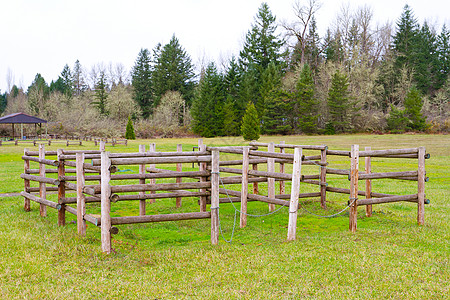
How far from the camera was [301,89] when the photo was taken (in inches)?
2248

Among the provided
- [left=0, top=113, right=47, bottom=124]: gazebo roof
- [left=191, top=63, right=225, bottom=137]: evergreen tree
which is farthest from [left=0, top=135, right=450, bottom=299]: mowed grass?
[left=191, top=63, right=225, bottom=137]: evergreen tree

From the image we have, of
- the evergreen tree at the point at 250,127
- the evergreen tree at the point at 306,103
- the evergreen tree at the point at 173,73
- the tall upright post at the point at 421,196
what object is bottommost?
the tall upright post at the point at 421,196

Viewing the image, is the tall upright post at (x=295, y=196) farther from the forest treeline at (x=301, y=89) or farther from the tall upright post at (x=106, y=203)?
the forest treeline at (x=301, y=89)

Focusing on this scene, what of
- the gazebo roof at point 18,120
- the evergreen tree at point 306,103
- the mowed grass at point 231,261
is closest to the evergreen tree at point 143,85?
the gazebo roof at point 18,120

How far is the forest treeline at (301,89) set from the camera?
187ft

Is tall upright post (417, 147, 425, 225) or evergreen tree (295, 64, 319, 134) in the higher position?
evergreen tree (295, 64, 319, 134)

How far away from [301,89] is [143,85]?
3628cm

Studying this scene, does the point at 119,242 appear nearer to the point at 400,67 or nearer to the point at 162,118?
the point at 162,118

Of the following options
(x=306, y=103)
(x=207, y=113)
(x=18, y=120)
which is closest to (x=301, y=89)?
(x=306, y=103)

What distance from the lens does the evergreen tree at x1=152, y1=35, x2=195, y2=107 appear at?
74.0 m

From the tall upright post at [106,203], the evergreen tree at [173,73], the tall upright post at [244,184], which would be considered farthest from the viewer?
the evergreen tree at [173,73]

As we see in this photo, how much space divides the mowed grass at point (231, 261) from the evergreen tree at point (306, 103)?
48350mm

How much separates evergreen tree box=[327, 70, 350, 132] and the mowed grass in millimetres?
48727

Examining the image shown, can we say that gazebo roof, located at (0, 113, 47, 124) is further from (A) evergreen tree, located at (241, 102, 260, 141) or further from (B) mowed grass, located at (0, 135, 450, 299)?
(B) mowed grass, located at (0, 135, 450, 299)
